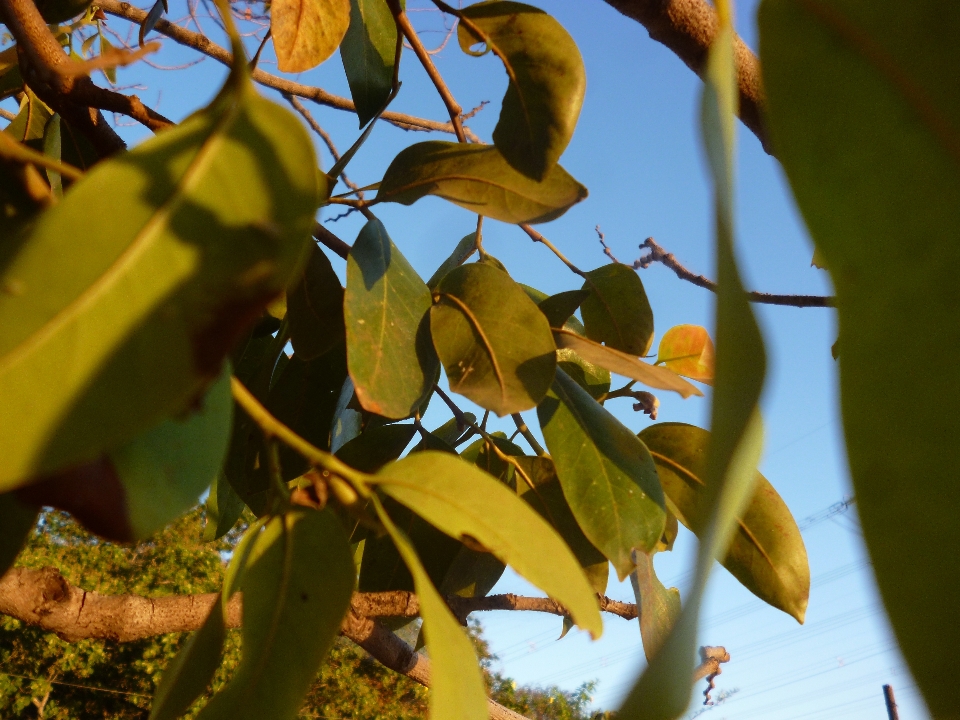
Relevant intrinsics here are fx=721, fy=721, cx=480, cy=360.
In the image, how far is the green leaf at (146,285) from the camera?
202 mm

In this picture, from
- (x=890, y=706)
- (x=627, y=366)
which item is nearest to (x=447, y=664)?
(x=627, y=366)

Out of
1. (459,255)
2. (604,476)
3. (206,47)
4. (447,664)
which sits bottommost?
(447,664)

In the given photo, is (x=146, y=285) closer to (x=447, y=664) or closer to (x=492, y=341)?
(x=447, y=664)

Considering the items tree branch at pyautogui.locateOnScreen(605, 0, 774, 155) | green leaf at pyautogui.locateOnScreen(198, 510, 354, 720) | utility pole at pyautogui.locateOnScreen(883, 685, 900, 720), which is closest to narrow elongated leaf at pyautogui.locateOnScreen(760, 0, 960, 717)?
green leaf at pyautogui.locateOnScreen(198, 510, 354, 720)

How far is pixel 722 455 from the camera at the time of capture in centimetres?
14

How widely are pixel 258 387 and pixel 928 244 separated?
0.53 m

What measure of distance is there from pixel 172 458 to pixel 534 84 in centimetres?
34

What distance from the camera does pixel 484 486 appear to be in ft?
1.03

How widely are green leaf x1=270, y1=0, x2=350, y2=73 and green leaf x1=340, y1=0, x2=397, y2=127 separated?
3 centimetres

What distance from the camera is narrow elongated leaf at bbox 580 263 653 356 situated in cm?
74

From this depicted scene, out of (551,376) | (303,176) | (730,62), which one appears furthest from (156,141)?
(551,376)

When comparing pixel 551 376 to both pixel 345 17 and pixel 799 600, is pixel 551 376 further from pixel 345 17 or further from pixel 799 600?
pixel 345 17

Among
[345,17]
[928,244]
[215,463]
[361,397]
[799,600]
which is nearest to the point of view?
[928,244]

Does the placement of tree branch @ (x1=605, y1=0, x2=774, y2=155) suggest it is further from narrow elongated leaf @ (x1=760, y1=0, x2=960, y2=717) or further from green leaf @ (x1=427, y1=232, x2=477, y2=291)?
narrow elongated leaf @ (x1=760, y1=0, x2=960, y2=717)
